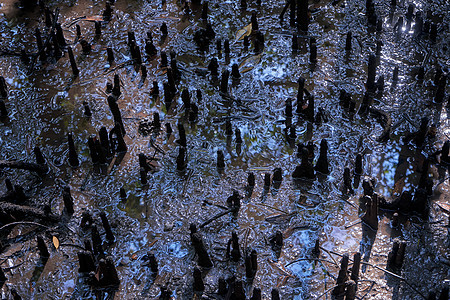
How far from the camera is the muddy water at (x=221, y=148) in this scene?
635 cm

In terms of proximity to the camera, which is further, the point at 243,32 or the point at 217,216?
the point at 243,32

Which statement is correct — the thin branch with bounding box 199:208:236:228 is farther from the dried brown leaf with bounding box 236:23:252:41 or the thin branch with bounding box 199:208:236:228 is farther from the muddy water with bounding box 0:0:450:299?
the dried brown leaf with bounding box 236:23:252:41

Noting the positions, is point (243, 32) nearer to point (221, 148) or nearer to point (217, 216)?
point (221, 148)

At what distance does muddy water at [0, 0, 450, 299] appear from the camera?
6352mm

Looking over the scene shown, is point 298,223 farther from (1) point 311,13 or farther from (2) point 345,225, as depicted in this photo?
(1) point 311,13

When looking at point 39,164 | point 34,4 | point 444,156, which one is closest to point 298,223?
point 444,156

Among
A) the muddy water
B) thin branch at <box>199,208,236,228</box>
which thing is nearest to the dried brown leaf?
the muddy water

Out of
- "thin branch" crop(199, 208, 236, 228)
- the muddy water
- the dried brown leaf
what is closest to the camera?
the muddy water

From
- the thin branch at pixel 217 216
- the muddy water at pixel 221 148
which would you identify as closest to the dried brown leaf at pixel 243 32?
the muddy water at pixel 221 148

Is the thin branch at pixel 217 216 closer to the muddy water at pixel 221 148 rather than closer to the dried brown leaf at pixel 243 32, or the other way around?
the muddy water at pixel 221 148

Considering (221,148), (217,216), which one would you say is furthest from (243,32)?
(217,216)

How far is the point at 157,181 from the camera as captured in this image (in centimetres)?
743

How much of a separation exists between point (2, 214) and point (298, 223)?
358cm

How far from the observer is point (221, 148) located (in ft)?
25.8
